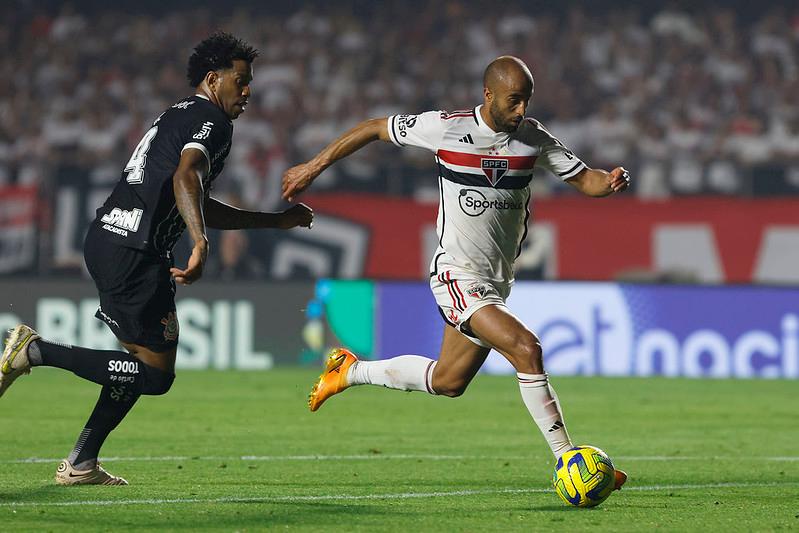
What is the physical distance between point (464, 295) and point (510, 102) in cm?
99

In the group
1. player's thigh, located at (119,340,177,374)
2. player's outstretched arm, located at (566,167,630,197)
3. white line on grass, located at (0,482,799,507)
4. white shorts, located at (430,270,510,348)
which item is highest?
player's outstretched arm, located at (566,167,630,197)

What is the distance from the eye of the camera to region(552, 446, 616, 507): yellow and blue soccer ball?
6301 millimetres

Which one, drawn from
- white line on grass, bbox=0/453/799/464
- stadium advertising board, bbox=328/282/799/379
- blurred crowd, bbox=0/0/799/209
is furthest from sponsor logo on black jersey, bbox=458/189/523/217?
blurred crowd, bbox=0/0/799/209

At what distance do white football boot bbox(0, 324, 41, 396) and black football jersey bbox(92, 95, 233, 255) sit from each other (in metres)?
0.64

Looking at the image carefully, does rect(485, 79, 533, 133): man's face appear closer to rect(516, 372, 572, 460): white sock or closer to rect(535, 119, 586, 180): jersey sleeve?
rect(535, 119, 586, 180): jersey sleeve

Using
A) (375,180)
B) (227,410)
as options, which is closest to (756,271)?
(375,180)

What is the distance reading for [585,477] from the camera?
20.7ft

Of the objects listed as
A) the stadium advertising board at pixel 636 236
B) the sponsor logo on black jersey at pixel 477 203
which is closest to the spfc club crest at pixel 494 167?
the sponsor logo on black jersey at pixel 477 203

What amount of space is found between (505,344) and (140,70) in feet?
52.5

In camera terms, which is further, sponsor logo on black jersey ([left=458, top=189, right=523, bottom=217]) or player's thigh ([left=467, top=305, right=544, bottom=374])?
sponsor logo on black jersey ([left=458, top=189, right=523, bottom=217])

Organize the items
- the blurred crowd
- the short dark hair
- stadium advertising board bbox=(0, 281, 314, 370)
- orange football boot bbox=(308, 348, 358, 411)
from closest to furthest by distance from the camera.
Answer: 1. the short dark hair
2. orange football boot bbox=(308, 348, 358, 411)
3. stadium advertising board bbox=(0, 281, 314, 370)
4. the blurred crowd

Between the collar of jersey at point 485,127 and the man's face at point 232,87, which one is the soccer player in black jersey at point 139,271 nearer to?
the man's face at point 232,87

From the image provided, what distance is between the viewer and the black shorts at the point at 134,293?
6.82 metres

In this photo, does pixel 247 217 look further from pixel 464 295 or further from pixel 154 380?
pixel 464 295
